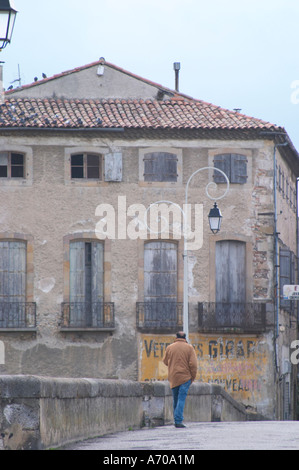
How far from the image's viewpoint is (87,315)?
33.0 m

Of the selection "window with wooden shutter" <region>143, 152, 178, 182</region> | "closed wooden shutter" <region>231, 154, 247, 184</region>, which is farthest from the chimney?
"closed wooden shutter" <region>231, 154, 247, 184</region>

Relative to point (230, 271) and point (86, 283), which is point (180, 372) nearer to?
point (86, 283)

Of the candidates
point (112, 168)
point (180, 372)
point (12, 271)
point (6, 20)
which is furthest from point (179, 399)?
point (112, 168)

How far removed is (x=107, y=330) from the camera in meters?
32.8

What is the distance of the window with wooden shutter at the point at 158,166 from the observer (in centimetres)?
3388

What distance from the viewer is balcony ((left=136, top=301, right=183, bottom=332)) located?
33.0 m

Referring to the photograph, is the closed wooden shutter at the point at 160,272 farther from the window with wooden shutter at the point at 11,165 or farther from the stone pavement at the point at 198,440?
the stone pavement at the point at 198,440

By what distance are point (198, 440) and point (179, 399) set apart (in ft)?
13.6

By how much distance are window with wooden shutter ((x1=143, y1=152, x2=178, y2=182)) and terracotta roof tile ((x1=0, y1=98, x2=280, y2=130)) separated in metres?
0.96

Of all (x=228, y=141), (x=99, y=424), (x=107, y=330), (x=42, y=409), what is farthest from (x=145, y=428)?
(x=228, y=141)

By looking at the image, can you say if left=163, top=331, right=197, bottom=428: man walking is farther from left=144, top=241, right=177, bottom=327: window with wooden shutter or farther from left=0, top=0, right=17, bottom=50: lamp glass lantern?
left=144, top=241, right=177, bottom=327: window with wooden shutter

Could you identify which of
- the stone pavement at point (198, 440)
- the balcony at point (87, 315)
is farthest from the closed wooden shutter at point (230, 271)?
the stone pavement at point (198, 440)

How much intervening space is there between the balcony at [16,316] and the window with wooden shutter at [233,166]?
6.95 metres

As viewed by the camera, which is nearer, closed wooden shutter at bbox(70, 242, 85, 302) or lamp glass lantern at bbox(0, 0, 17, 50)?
lamp glass lantern at bbox(0, 0, 17, 50)
